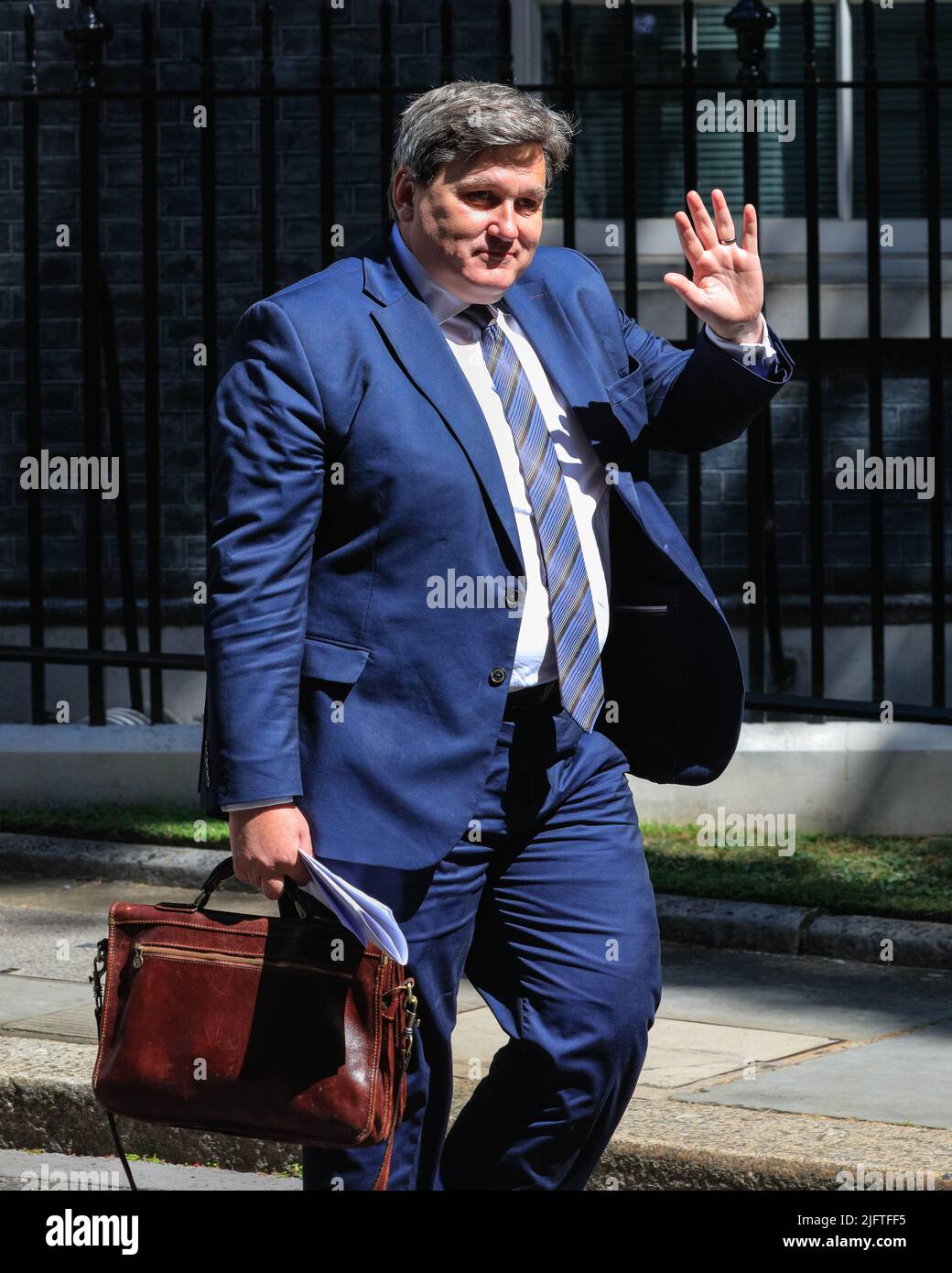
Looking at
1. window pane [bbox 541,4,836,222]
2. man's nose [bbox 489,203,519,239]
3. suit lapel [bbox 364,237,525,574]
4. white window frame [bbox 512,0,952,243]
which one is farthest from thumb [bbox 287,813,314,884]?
window pane [bbox 541,4,836,222]

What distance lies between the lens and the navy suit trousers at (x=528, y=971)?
3256 mm

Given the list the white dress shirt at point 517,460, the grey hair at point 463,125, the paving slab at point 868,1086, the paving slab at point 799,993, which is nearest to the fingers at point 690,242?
the white dress shirt at point 517,460

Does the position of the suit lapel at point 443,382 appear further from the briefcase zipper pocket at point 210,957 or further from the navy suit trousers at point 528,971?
the briefcase zipper pocket at point 210,957

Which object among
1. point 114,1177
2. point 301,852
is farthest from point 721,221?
point 114,1177

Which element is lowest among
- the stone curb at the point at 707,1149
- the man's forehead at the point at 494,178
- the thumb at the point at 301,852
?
the stone curb at the point at 707,1149

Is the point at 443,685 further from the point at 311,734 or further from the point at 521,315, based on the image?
the point at 521,315

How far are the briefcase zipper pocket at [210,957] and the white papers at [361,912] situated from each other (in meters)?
0.08

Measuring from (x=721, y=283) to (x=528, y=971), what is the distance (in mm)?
→ 1202

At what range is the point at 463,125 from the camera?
126 inches

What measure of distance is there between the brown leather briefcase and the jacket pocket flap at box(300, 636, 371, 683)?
1.14ft

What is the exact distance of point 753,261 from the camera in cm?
341

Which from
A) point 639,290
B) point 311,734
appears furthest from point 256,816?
point 639,290

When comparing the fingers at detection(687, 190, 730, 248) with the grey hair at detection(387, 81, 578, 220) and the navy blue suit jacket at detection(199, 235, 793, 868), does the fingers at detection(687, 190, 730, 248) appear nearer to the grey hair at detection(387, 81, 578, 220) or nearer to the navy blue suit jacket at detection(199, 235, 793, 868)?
the grey hair at detection(387, 81, 578, 220)

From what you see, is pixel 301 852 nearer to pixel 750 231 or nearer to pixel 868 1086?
pixel 750 231
